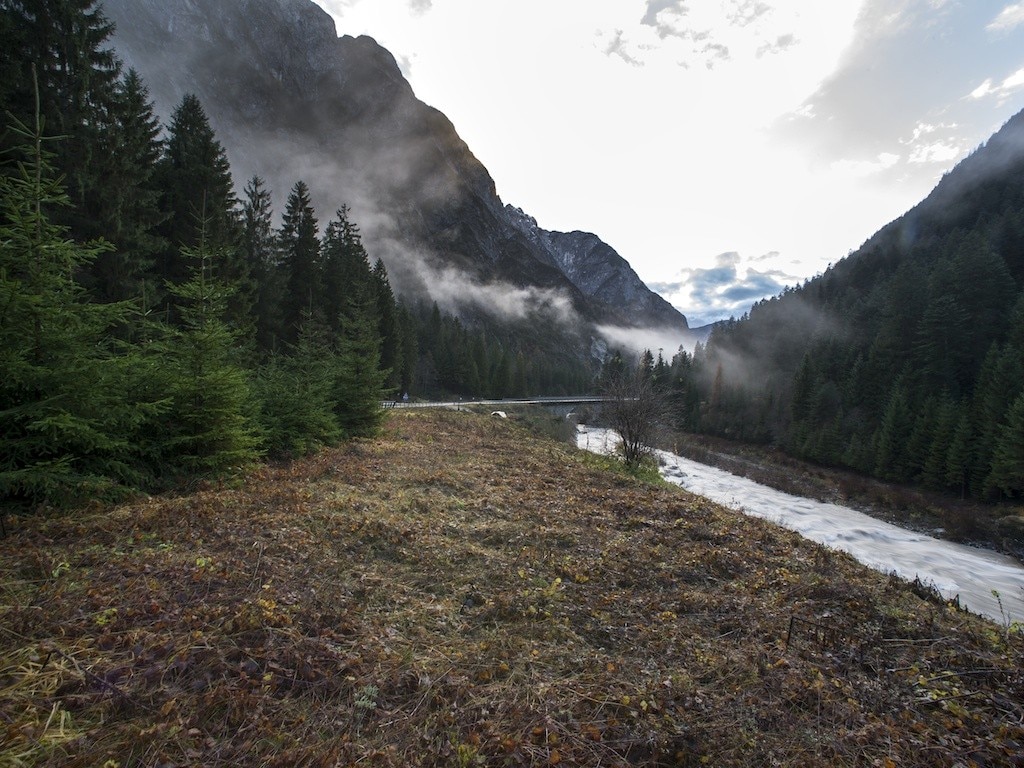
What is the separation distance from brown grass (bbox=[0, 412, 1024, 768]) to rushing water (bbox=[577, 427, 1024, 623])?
8.62 metres

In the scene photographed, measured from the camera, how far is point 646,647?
17.0ft

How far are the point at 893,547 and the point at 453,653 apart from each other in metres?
25.3

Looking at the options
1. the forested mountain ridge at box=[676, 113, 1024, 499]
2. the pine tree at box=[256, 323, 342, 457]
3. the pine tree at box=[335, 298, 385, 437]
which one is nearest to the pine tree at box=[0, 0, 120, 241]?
the pine tree at box=[256, 323, 342, 457]

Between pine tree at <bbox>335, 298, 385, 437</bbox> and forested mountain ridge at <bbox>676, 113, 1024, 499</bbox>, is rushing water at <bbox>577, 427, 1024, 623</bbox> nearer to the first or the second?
forested mountain ridge at <bbox>676, 113, 1024, 499</bbox>

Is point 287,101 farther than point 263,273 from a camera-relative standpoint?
Yes

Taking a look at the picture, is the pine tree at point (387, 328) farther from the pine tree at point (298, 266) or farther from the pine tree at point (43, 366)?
the pine tree at point (43, 366)

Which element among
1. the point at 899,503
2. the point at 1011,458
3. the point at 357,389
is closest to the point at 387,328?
the point at 357,389

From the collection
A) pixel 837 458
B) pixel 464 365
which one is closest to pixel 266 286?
pixel 464 365

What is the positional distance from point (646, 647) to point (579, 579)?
6.09 feet

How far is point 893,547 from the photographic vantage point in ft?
68.6

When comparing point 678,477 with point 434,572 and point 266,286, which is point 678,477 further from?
point 266,286

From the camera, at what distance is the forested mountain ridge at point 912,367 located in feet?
123

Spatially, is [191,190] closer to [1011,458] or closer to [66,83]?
[66,83]

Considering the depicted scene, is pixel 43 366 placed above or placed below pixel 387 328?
below
